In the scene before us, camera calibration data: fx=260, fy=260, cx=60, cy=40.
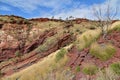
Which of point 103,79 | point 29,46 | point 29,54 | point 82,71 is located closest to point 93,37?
point 82,71

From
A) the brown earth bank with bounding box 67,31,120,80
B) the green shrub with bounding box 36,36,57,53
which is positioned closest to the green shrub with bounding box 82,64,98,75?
the brown earth bank with bounding box 67,31,120,80

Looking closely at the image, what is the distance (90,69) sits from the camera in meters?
15.6

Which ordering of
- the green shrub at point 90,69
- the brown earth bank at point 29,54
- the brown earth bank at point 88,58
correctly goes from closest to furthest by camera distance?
the green shrub at point 90,69
the brown earth bank at point 88,58
the brown earth bank at point 29,54

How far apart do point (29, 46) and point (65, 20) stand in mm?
11179

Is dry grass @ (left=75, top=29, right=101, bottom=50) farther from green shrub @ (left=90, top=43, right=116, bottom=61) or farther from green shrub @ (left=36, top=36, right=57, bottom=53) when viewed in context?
green shrub @ (left=36, top=36, right=57, bottom=53)

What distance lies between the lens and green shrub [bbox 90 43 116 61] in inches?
656

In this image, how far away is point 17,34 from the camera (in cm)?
4169

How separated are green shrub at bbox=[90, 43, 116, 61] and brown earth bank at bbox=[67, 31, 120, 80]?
0.25 m

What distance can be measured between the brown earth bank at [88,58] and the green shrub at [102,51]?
0.83 ft

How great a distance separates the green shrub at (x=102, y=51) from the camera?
16.7m

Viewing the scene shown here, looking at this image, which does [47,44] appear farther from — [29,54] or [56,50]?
[56,50]

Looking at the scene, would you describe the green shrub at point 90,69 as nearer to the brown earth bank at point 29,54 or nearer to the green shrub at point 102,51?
the green shrub at point 102,51

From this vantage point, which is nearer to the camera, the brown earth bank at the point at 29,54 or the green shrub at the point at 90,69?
the green shrub at the point at 90,69

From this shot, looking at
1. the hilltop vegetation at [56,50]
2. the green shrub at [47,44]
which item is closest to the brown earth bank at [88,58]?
the hilltop vegetation at [56,50]
